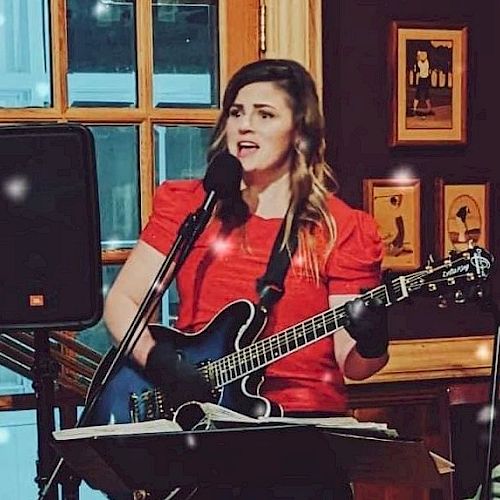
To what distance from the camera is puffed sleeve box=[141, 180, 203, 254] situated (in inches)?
88.0

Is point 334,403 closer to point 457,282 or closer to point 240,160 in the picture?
point 457,282

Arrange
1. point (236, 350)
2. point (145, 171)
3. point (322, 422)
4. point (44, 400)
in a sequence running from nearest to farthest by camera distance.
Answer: point (322, 422) → point (44, 400) → point (236, 350) → point (145, 171)

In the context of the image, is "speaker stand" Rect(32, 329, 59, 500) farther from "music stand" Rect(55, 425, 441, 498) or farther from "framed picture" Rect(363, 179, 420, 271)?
"framed picture" Rect(363, 179, 420, 271)

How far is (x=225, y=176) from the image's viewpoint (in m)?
2.21

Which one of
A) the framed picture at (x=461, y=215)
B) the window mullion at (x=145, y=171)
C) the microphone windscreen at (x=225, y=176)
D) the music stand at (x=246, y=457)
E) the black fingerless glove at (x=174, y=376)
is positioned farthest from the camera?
the framed picture at (x=461, y=215)

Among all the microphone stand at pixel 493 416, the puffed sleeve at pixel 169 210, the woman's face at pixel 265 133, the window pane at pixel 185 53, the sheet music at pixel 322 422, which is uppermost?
the window pane at pixel 185 53

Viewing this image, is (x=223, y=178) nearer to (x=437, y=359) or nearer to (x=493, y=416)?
(x=437, y=359)

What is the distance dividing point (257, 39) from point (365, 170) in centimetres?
38

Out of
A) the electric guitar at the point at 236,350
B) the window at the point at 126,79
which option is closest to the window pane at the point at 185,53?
the window at the point at 126,79

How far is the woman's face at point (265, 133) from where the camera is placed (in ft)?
7.26

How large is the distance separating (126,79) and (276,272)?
543 millimetres

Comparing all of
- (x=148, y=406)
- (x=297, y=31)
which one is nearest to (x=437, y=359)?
(x=148, y=406)

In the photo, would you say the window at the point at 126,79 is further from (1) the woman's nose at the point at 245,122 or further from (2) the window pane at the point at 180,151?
(1) the woman's nose at the point at 245,122

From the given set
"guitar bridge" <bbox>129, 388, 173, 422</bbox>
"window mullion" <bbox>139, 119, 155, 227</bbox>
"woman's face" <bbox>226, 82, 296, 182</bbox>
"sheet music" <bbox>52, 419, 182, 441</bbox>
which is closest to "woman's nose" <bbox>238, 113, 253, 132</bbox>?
"woman's face" <bbox>226, 82, 296, 182</bbox>
